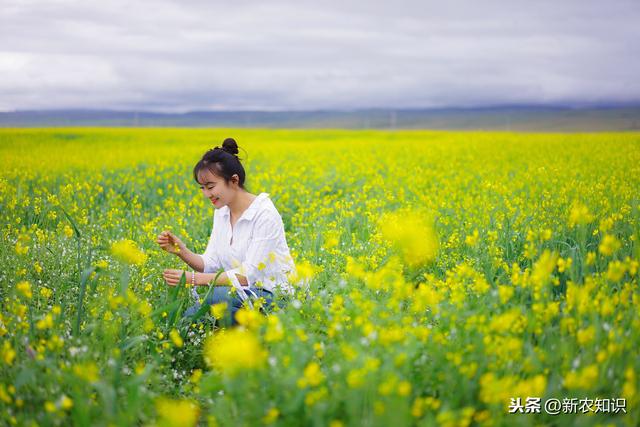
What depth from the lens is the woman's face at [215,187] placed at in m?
3.85

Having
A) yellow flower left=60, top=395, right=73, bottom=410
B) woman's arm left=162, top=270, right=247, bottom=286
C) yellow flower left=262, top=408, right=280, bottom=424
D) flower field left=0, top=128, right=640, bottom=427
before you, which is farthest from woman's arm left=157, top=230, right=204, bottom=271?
yellow flower left=262, top=408, right=280, bottom=424

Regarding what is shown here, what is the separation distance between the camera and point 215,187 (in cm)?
388

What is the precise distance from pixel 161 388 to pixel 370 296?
4.35 ft

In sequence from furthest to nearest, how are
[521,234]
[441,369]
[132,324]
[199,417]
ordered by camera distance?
[521,234], [132,324], [199,417], [441,369]

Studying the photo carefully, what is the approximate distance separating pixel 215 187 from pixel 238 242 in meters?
0.49

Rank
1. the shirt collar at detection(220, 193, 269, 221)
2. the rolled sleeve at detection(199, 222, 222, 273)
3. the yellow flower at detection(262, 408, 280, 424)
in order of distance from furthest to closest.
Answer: the rolled sleeve at detection(199, 222, 222, 273), the shirt collar at detection(220, 193, 269, 221), the yellow flower at detection(262, 408, 280, 424)

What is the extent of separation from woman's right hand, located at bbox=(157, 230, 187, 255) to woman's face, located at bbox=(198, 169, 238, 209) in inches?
15.5

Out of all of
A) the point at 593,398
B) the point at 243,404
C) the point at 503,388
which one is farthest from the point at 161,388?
the point at 593,398

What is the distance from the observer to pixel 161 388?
2.99m

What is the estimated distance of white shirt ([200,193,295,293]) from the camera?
3.80 metres

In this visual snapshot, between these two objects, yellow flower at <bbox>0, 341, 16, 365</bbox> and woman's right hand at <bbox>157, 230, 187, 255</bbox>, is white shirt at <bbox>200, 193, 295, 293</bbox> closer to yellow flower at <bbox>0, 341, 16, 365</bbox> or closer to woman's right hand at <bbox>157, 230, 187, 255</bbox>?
woman's right hand at <bbox>157, 230, 187, 255</bbox>

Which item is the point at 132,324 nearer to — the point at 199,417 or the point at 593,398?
the point at 199,417

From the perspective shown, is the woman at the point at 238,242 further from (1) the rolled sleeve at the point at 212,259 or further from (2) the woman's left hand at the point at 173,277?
(1) the rolled sleeve at the point at 212,259

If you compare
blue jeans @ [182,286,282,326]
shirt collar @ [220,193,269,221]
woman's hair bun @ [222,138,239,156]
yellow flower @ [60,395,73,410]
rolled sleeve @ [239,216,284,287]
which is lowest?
blue jeans @ [182,286,282,326]
